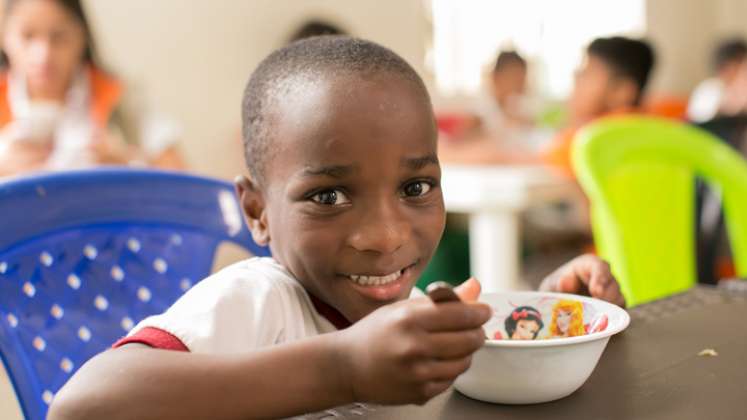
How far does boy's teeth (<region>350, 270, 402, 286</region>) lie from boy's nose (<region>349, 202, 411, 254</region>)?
1.6 inches

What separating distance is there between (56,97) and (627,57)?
76.6 inches

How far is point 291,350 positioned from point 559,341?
19 centimetres

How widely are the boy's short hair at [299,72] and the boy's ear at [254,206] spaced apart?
15 mm

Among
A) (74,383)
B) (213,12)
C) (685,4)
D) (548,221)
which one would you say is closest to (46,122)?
(213,12)

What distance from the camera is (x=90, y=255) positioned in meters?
0.97

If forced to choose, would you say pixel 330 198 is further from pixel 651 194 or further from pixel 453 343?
pixel 651 194

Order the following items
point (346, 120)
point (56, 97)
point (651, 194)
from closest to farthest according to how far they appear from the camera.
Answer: point (346, 120)
point (651, 194)
point (56, 97)

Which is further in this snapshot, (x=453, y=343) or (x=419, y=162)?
(x=419, y=162)

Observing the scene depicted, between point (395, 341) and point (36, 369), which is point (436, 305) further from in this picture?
point (36, 369)

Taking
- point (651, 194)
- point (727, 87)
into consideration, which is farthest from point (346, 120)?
point (727, 87)

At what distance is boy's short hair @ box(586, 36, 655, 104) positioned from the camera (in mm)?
2877

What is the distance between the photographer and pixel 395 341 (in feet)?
1.60

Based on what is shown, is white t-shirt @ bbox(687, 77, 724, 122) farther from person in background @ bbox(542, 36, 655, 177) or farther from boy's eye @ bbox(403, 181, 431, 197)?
boy's eye @ bbox(403, 181, 431, 197)

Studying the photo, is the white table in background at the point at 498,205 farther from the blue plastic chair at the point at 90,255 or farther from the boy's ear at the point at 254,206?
the boy's ear at the point at 254,206
